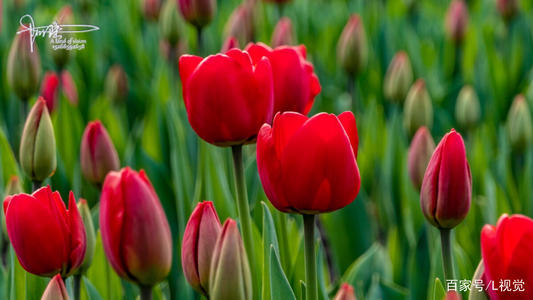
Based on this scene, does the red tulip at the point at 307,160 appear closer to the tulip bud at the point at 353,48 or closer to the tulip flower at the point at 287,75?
the tulip flower at the point at 287,75

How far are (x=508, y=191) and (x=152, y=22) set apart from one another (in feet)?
4.12

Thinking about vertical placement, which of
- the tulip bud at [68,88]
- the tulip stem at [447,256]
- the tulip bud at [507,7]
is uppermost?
the tulip bud at [507,7]

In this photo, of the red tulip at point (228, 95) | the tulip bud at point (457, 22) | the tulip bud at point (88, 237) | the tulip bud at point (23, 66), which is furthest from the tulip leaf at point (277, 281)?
the tulip bud at point (457, 22)

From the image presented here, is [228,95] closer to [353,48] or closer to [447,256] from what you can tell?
[447,256]

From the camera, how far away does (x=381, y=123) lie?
75.0 inches

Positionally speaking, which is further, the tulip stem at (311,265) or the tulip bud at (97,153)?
the tulip bud at (97,153)

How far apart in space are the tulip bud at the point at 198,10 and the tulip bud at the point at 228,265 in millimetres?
934

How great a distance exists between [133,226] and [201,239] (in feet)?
0.25

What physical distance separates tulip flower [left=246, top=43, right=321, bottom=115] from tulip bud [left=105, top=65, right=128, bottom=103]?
1.01 meters

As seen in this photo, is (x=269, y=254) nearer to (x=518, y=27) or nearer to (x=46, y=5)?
(x=518, y=27)

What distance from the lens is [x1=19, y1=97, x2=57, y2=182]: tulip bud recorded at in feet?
3.37

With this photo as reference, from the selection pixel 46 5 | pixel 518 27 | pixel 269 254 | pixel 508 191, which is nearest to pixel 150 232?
pixel 269 254

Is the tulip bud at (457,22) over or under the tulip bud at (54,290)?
over

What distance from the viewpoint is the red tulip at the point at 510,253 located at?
67 cm
